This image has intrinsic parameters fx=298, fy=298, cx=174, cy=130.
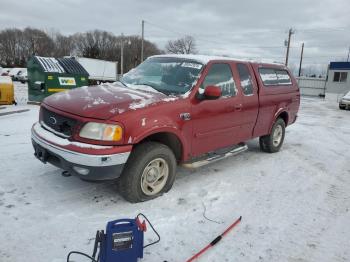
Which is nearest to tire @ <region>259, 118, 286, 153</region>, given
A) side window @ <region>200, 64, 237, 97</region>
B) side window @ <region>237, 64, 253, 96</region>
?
side window @ <region>237, 64, 253, 96</region>

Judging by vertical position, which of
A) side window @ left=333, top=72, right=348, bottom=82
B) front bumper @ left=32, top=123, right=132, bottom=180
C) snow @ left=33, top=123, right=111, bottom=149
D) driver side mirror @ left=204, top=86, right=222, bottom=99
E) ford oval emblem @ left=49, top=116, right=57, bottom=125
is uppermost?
side window @ left=333, top=72, right=348, bottom=82

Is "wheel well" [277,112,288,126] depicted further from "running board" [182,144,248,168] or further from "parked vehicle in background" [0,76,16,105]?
"parked vehicle in background" [0,76,16,105]

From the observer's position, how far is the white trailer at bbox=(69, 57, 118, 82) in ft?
101

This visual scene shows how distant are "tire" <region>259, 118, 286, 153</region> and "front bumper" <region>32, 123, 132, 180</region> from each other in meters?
3.82

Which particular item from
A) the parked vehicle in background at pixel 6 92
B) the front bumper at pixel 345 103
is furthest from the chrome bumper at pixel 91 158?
the front bumper at pixel 345 103

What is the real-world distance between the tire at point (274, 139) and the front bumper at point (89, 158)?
3.82m

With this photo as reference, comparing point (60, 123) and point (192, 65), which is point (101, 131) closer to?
point (60, 123)

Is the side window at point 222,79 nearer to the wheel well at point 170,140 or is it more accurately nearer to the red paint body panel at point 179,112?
the red paint body panel at point 179,112

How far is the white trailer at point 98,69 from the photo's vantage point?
30781mm

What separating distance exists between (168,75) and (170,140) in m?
1.06

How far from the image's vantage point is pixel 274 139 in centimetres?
650

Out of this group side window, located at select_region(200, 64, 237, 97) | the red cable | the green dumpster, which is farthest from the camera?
the green dumpster

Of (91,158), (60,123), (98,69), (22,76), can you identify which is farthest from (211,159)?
(22,76)

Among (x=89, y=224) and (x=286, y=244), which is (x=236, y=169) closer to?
(x=286, y=244)
